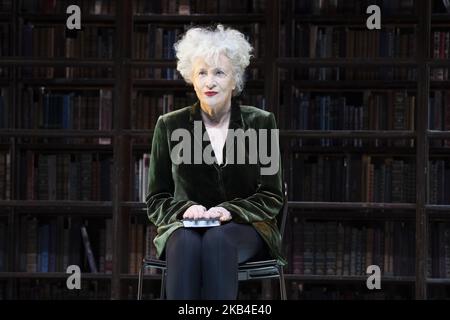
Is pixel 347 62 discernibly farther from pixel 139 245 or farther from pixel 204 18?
pixel 139 245

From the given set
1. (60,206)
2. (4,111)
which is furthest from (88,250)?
(4,111)

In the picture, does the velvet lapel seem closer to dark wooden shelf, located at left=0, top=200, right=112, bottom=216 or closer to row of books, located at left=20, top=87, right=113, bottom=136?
dark wooden shelf, located at left=0, top=200, right=112, bottom=216

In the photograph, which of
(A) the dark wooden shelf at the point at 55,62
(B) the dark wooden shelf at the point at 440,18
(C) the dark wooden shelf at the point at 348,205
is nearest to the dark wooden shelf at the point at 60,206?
(A) the dark wooden shelf at the point at 55,62

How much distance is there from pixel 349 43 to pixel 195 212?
86.1 inches

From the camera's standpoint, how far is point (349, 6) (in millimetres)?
4855

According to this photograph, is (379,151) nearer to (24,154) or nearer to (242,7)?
(242,7)

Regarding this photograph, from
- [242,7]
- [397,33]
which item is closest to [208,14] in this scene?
[242,7]

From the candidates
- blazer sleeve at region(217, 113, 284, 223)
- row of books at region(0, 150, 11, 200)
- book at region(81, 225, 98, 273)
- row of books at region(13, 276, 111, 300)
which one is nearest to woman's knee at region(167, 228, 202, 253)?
blazer sleeve at region(217, 113, 284, 223)

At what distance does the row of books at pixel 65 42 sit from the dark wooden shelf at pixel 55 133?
59 centimetres

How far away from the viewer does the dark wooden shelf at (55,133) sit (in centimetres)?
437

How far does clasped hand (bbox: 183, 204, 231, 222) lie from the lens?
9.46 ft

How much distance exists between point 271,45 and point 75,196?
4.36 feet

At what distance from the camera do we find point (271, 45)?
14.2ft
